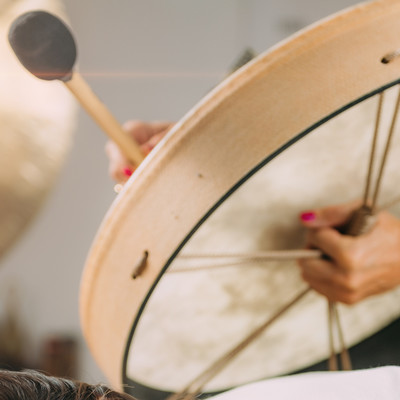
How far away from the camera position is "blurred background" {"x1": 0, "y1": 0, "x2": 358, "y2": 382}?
1411 mm

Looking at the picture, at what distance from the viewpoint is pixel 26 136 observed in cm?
106

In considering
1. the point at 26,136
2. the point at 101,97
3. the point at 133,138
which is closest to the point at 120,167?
the point at 133,138

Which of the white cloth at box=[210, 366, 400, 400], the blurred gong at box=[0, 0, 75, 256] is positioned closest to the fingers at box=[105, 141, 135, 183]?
the white cloth at box=[210, 366, 400, 400]

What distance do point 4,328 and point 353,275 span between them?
4.63 ft

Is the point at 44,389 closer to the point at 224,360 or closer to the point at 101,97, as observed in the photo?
the point at 224,360

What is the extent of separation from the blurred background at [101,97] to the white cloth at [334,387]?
42.4 inches

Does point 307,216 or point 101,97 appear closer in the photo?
point 307,216

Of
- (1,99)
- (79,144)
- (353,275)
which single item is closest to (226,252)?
(353,275)

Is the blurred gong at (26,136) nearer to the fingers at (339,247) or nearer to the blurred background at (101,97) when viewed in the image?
the blurred background at (101,97)

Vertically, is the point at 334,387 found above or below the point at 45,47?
below

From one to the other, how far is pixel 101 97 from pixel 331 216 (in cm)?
115

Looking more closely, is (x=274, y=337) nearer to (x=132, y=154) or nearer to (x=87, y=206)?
(x=132, y=154)

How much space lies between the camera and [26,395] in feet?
1.16

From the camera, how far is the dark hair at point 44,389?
0.35 meters
